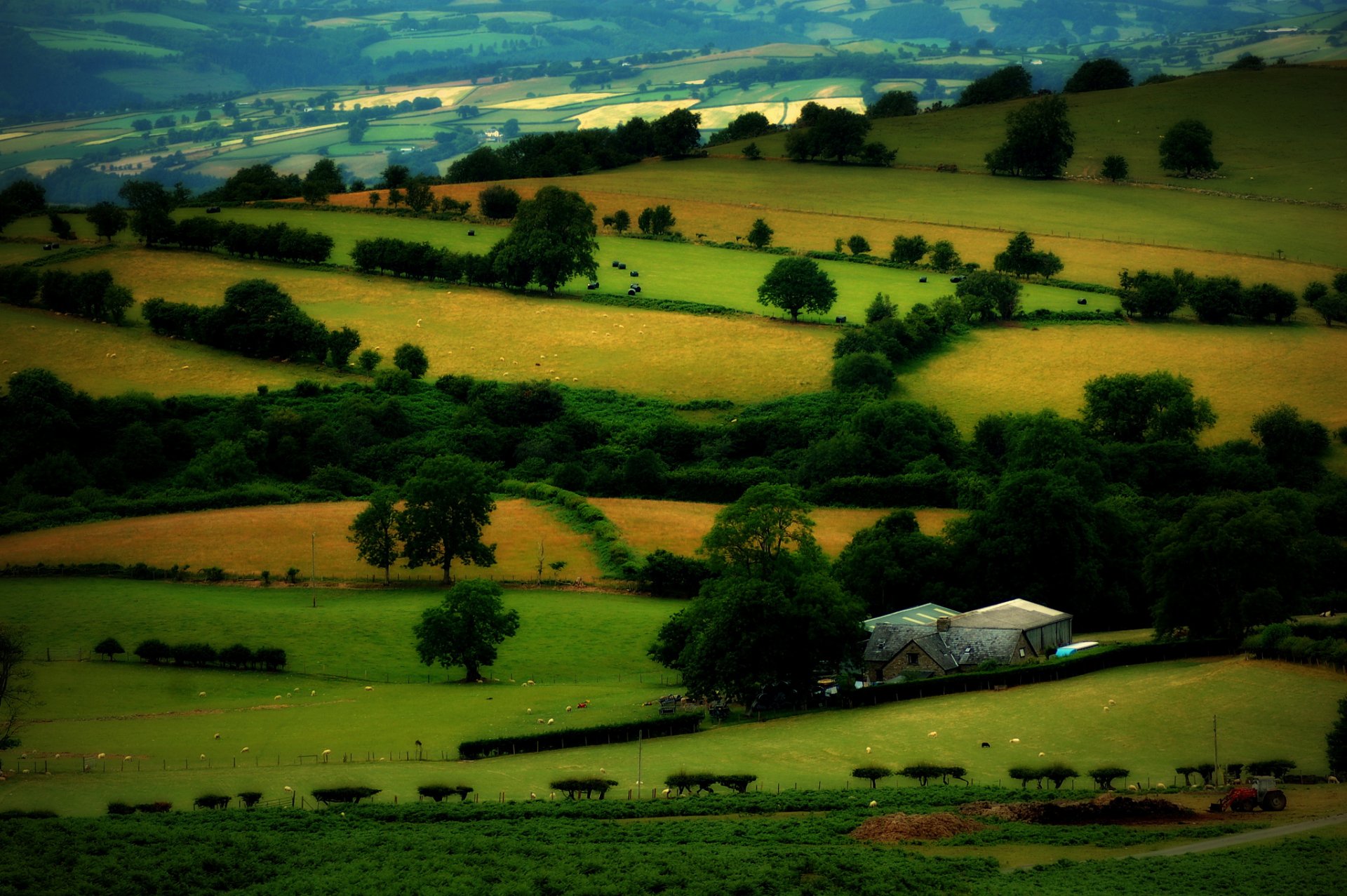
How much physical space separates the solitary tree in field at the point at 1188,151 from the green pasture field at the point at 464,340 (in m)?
59.4

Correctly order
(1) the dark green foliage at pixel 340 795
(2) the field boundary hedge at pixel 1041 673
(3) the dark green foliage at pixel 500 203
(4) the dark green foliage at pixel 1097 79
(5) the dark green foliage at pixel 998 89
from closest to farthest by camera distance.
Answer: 1. (1) the dark green foliage at pixel 340 795
2. (2) the field boundary hedge at pixel 1041 673
3. (3) the dark green foliage at pixel 500 203
4. (5) the dark green foliage at pixel 998 89
5. (4) the dark green foliage at pixel 1097 79

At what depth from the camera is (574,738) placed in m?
53.5

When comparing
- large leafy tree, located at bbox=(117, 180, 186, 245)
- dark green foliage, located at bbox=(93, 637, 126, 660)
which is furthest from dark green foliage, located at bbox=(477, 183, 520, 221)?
dark green foliage, located at bbox=(93, 637, 126, 660)

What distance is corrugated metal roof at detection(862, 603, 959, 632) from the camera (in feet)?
212

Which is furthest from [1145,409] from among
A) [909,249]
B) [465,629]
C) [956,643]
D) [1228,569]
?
[465,629]

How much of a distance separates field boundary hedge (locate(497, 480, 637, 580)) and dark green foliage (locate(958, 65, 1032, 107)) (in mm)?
114864

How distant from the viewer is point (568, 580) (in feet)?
250

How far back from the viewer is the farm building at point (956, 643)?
62.3 meters

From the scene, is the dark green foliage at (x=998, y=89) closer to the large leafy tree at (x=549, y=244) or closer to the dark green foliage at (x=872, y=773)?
the large leafy tree at (x=549, y=244)

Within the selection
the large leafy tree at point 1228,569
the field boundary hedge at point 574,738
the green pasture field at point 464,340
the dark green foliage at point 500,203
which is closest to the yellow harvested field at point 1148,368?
the green pasture field at point 464,340

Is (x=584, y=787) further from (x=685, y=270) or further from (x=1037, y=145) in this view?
(x=1037, y=145)

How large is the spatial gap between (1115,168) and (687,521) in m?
86.9

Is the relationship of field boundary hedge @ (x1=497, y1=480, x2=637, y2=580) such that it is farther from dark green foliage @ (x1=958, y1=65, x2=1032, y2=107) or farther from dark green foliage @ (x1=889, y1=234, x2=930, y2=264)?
dark green foliage @ (x1=958, y1=65, x2=1032, y2=107)

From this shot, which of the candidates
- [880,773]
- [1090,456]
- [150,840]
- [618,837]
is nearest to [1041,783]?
[880,773]
